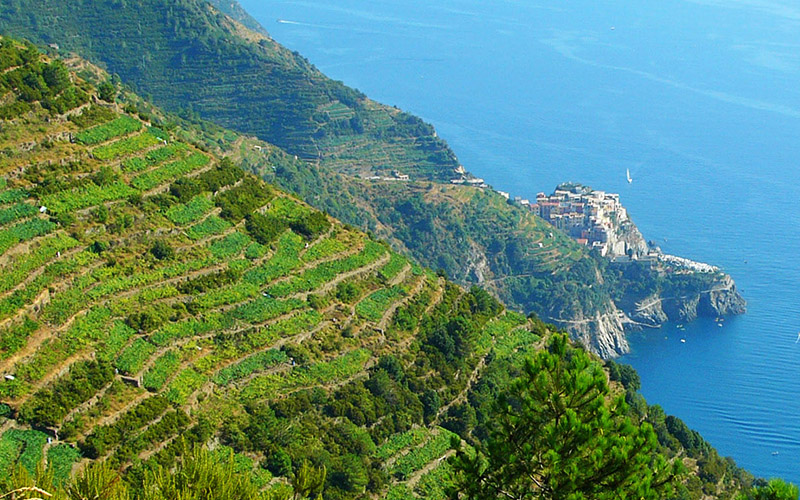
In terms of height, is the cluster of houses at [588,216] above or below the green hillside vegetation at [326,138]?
above

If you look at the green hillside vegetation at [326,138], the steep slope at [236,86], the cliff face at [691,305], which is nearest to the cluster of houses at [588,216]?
the green hillside vegetation at [326,138]

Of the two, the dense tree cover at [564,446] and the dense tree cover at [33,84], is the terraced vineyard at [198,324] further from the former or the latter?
the dense tree cover at [564,446]

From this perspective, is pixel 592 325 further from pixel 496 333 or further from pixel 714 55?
pixel 714 55

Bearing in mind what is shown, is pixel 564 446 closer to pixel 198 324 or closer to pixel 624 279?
pixel 198 324

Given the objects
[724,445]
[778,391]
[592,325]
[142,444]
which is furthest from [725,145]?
[142,444]

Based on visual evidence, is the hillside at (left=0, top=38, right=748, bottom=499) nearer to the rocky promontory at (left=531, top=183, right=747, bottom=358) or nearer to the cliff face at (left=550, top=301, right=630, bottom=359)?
the cliff face at (left=550, top=301, right=630, bottom=359)

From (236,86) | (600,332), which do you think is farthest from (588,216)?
(236,86)
